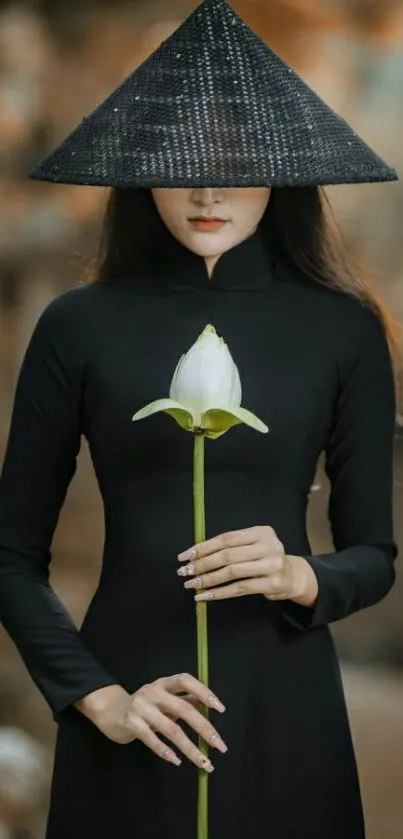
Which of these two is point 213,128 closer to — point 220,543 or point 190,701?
point 220,543

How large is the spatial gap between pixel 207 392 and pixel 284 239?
30 cm

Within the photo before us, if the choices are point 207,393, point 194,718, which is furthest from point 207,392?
point 194,718

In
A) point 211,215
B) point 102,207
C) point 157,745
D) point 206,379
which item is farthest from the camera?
point 102,207

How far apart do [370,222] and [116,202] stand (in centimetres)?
61

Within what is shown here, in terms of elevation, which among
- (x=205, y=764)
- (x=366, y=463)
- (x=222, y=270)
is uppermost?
(x=222, y=270)

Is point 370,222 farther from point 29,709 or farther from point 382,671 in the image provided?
point 29,709

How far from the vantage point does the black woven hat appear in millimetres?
979

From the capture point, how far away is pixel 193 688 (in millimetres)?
974

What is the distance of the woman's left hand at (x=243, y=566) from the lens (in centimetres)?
96

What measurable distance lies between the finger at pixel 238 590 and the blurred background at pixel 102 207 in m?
0.73

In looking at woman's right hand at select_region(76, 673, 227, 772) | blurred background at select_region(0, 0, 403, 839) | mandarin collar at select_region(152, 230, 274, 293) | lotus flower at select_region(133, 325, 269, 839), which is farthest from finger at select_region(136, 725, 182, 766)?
blurred background at select_region(0, 0, 403, 839)

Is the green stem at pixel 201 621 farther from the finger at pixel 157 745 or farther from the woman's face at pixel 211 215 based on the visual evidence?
the woman's face at pixel 211 215

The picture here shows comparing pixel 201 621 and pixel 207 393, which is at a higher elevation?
pixel 207 393

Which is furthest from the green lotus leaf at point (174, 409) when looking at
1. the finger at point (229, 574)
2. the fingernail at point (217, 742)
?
the fingernail at point (217, 742)
